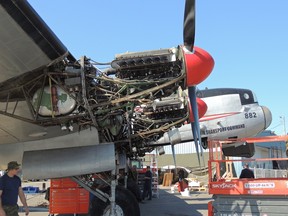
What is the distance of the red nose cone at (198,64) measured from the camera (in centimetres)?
614

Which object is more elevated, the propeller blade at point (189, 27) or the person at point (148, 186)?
the propeller blade at point (189, 27)

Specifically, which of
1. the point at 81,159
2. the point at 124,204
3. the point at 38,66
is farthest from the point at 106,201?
the point at 38,66

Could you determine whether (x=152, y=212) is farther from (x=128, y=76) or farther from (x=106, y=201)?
(x=128, y=76)

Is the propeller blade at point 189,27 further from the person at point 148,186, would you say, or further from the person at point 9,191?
the person at point 148,186

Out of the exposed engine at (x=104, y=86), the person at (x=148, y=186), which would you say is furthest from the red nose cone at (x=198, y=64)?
the person at (x=148, y=186)

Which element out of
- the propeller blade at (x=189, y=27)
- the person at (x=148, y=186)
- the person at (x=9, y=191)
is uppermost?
the propeller blade at (x=189, y=27)

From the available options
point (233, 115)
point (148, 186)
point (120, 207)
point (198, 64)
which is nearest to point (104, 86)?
point (198, 64)

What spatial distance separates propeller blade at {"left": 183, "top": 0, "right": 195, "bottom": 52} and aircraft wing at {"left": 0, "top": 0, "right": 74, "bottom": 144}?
2056mm

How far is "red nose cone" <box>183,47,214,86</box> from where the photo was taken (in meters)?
6.14

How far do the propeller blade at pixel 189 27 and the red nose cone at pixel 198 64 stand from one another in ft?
0.47

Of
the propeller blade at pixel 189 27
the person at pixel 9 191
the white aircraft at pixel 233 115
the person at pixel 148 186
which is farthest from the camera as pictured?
the person at pixel 148 186

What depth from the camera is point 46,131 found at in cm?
771

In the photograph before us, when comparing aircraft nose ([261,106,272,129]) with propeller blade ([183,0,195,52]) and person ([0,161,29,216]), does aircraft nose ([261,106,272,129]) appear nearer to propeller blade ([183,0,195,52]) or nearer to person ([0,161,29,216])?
propeller blade ([183,0,195,52])

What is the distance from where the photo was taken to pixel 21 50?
5312 mm
